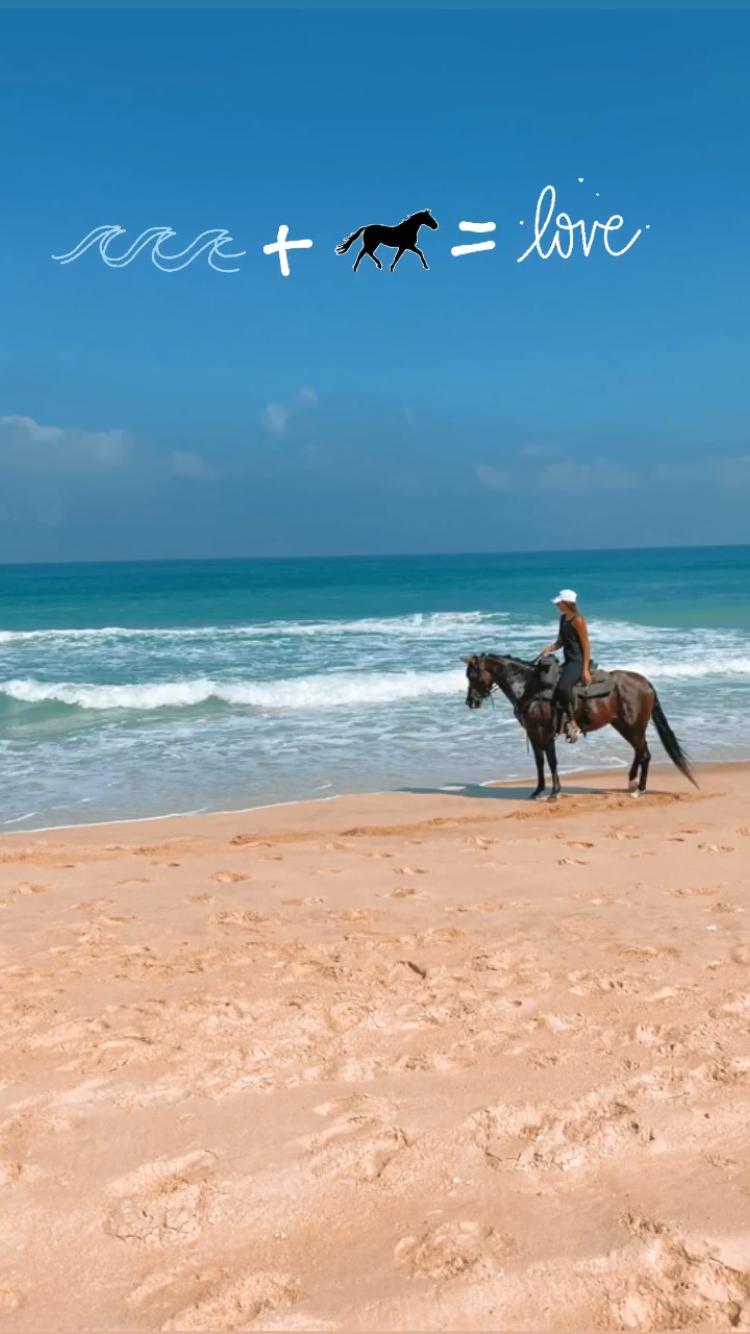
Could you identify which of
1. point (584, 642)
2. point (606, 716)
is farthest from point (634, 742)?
point (584, 642)

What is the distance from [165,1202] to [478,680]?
805 cm

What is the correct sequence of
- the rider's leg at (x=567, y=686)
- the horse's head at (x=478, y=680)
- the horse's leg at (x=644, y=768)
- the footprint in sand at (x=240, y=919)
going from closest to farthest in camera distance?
the footprint in sand at (x=240, y=919) < the rider's leg at (x=567, y=686) < the horse's leg at (x=644, y=768) < the horse's head at (x=478, y=680)

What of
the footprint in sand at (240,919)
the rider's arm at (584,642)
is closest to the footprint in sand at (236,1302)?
the footprint in sand at (240,919)

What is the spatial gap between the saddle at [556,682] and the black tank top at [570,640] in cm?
31

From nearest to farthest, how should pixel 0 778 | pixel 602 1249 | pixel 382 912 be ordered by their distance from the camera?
pixel 602 1249
pixel 382 912
pixel 0 778

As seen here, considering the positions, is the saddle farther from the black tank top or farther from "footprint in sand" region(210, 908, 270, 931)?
"footprint in sand" region(210, 908, 270, 931)

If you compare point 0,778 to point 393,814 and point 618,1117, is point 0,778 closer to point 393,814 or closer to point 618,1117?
point 393,814

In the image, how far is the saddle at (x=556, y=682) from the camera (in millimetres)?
10289

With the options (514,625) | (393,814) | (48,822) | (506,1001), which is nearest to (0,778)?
(48,822)

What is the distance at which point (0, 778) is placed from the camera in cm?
1184

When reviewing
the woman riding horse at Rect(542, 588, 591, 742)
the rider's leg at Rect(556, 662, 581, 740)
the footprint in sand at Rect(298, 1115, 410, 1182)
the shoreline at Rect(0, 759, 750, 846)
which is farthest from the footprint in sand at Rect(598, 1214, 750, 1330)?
the rider's leg at Rect(556, 662, 581, 740)

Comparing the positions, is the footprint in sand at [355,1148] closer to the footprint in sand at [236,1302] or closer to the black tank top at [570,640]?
the footprint in sand at [236,1302]

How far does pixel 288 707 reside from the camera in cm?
1720

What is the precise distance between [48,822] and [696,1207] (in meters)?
8.04
